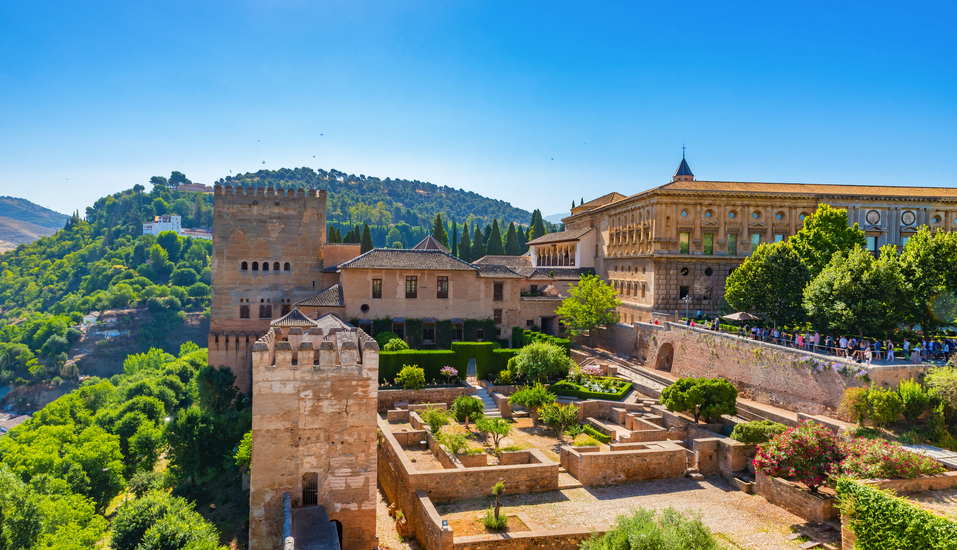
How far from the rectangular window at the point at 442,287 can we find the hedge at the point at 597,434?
14.5 metres

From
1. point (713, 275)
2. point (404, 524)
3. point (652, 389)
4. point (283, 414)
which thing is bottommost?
point (404, 524)

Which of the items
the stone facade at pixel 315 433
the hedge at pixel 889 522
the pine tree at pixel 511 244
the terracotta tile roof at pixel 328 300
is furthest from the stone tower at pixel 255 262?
the pine tree at pixel 511 244

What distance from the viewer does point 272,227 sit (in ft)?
131

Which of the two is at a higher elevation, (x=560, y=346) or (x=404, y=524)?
(x=560, y=346)

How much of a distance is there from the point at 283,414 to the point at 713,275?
32.6 m

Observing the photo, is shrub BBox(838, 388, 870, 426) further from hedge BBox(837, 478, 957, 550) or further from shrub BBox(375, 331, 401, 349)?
shrub BBox(375, 331, 401, 349)

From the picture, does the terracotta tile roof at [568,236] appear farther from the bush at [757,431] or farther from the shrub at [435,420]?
the shrub at [435,420]

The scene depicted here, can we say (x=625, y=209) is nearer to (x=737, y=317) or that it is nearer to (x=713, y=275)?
(x=713, y=275)

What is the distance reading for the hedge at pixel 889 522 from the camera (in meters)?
13.2

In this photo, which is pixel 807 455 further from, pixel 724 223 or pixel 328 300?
pixel 328 300

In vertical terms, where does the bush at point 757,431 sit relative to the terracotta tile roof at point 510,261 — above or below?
below

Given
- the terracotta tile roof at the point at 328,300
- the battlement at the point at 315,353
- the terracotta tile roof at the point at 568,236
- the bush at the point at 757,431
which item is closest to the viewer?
the battlement at the point at 315,353

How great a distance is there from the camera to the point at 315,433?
14.6m

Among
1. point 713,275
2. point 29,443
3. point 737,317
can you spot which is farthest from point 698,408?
point 29,443
